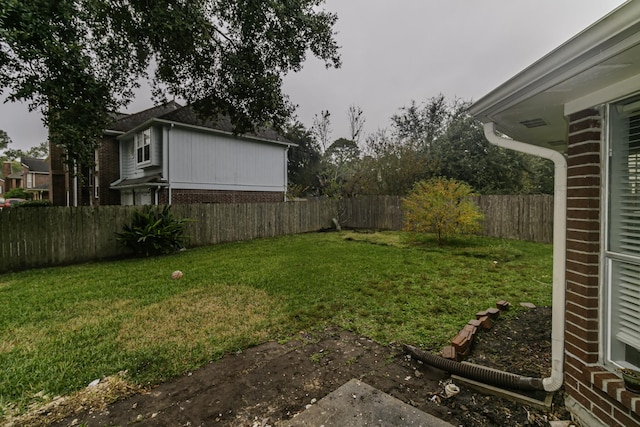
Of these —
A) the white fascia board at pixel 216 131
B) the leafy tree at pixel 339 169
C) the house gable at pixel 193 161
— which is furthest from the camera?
the leafy tree at pixel 339 169

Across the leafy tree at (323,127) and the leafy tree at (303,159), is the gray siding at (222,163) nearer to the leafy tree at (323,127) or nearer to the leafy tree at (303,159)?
the leafy tree at (323,127)

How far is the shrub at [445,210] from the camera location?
29.1 feet

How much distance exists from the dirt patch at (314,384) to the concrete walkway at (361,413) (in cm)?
8

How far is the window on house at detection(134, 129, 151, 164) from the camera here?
12.2m

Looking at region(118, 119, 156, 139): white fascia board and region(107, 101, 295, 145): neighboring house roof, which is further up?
region(107, 101, 295, 145): neighboring house roof

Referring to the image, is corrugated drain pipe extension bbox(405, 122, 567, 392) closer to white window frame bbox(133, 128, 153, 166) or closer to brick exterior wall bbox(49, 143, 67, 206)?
white window frame bbox(133, 128, 153, 166)

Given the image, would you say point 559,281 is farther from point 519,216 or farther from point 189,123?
point 189,123

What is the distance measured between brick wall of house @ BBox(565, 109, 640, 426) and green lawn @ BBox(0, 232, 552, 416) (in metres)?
1.17

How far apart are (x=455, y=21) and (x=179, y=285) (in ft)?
33.5

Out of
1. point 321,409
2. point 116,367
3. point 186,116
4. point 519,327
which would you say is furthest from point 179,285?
point 186,116

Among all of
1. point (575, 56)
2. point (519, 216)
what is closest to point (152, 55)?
point (575, 56)

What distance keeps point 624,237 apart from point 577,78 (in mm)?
965

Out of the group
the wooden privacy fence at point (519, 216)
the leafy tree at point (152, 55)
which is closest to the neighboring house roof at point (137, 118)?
the leafy tree at point (152, 55)

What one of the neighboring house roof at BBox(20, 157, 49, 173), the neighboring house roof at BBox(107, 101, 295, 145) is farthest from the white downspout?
the neighboring house roof at BBox(20, 157, 49, 173)
